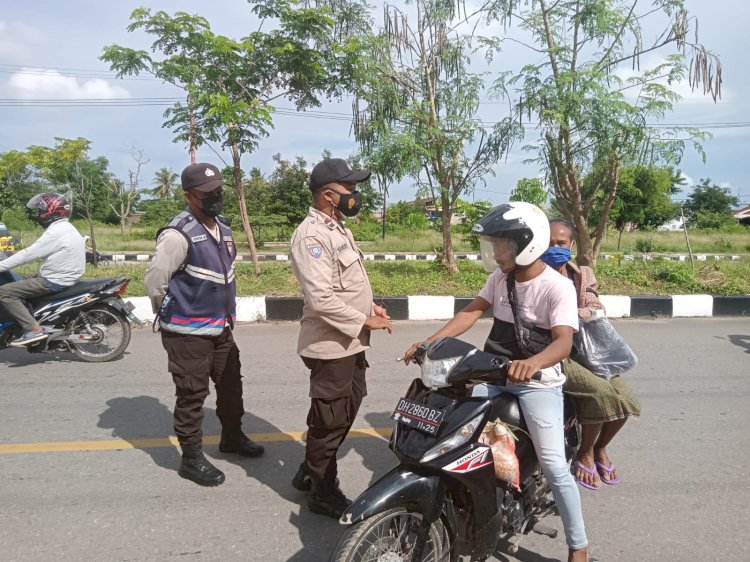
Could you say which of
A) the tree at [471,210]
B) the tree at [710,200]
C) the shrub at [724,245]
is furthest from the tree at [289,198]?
the tree at [710,200]

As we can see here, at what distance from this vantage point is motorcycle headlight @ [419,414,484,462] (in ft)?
6.09

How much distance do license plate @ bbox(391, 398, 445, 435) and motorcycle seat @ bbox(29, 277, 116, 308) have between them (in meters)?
4.21

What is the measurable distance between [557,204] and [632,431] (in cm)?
639

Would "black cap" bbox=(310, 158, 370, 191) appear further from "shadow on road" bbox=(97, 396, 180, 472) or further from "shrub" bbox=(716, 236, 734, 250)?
"shrub" bbox=(716, 236, 734, 250)

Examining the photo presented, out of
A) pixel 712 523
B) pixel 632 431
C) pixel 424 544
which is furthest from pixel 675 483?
pixel 424 544

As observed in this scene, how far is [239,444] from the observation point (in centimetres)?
329

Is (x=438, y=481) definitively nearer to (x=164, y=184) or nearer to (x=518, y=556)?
(x=518, y=556)

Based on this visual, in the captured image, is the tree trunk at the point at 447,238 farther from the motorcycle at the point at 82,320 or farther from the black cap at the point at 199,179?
the black cap at the point at 199,179

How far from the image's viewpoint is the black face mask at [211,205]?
2871 millimetres

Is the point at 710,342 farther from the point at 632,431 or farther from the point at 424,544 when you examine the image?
the point at 424,544

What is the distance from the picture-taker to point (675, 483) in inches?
118

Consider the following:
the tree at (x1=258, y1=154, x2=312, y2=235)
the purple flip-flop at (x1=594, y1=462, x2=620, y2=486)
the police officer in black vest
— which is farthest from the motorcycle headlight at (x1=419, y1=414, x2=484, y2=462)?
the tree at (x1=258, y1=154, x2=312, y2=235)

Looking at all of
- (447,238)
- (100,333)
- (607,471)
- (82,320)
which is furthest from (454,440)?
(447,238)

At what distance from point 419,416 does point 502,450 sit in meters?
0.36
